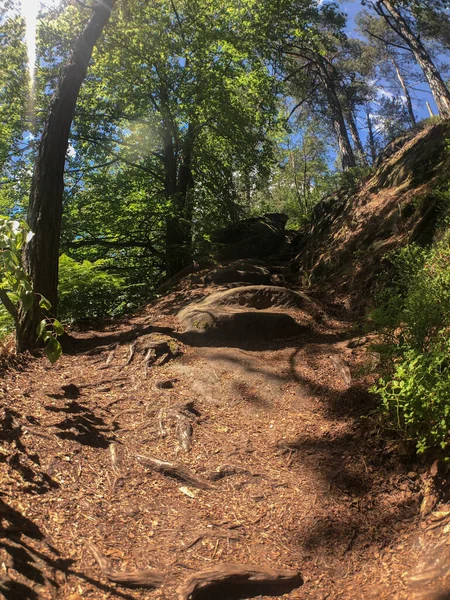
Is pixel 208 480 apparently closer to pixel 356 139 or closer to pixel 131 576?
pixel 131 576

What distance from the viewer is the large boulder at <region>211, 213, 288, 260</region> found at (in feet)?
40.7

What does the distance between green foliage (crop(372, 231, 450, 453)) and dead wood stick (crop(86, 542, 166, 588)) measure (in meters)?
1.95

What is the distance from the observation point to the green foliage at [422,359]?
290 cm

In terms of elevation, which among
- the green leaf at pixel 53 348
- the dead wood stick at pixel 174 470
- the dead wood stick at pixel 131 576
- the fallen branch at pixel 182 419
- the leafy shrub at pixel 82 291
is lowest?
the dead wood stick at pixel 131 576

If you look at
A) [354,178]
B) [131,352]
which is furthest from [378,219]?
[131,352]

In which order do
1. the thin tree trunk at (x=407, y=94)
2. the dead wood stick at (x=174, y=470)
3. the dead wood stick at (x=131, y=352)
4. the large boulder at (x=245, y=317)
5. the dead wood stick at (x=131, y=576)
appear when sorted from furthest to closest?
the thin tree trunk at (x=407, y=94), the large boulder at (x=245, y=317), the dead wood stick at (x=131, y=352), the dead wood stick at (x=174, y=470), the dead wood stick at (x=131, y=576)

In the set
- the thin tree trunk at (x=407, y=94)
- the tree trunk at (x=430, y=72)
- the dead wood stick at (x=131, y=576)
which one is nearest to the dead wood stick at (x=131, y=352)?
the dead wood stick at (x=131, y=576)

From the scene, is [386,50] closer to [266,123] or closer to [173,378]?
[266,123]

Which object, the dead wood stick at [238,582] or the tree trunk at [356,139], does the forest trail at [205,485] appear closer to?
the dead wood stick at [238,582]

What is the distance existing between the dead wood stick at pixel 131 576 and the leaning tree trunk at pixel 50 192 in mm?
3448

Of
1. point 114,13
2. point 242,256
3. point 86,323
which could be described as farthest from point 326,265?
point 114,13

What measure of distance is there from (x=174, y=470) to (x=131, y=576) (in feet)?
3.71

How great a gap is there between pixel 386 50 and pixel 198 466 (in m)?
31.4

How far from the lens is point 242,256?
1236 cm
